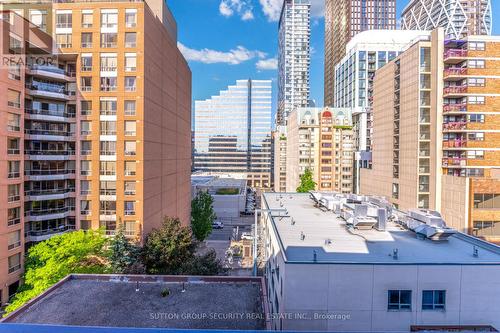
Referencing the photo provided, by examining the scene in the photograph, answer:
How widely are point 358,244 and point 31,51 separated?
41.2 metres

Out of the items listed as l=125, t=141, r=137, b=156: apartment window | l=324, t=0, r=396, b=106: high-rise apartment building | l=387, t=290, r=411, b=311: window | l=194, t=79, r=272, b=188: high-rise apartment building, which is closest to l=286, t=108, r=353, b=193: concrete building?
l=324, t=0, r=396, b=106: high-rise apartment building

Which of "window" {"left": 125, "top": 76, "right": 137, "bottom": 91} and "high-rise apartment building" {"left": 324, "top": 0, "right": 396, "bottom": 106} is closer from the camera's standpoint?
"window" {"left": 125, "top": 76, "right": 137, "bottom": 91}

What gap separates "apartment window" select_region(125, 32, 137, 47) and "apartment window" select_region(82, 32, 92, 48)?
14.5ft

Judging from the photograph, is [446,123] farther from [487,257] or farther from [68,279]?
[68,279]

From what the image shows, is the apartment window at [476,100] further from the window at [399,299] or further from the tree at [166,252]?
the tree at [166,252]

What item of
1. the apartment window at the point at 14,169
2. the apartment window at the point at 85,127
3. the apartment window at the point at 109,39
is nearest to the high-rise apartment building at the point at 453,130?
the apartment window at the point at 109,39

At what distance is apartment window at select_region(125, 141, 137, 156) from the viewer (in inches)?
1462

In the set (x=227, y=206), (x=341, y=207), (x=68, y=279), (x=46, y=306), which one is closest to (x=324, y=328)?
(x=341, y=207)

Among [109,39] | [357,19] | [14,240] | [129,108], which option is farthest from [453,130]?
[357,19]

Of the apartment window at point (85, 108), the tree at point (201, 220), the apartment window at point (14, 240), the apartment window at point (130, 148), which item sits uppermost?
the apartment window at point (85, 108)

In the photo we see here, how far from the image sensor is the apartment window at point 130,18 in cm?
3629

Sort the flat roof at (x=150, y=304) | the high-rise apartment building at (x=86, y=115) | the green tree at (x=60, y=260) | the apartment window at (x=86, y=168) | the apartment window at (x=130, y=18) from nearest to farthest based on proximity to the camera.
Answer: the flat roof at (x=150, y=304) < the green tree at (x=60, y=260) < the high-rise apartment building at (x=86, y=115) < the apartment window at (x=130, y=18) < the apartment window at (x=86, y=168)

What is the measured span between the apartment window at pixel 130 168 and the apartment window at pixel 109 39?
574 inches

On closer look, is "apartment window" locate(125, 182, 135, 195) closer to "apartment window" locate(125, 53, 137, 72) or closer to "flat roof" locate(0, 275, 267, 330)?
"apartment window" locate(125, 53, 137, 72)
